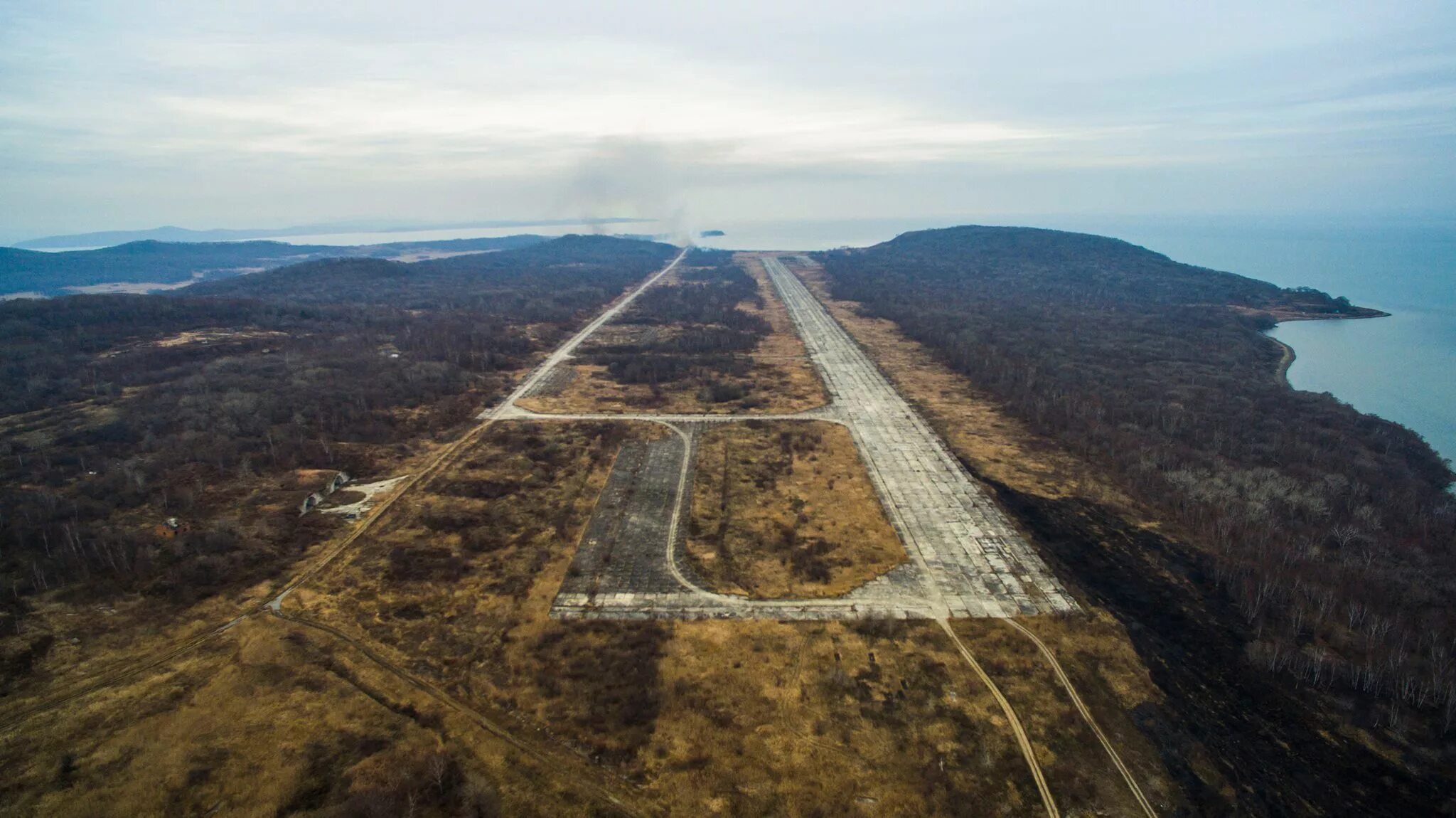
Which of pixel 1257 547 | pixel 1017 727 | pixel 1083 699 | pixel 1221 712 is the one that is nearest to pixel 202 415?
pixel 1017 727

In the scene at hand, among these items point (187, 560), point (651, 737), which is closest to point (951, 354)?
point (651, 737)

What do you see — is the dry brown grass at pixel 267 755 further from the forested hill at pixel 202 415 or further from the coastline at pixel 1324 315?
the coastline at pixel 1324 315

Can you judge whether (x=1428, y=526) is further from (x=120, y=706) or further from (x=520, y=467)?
(x=120, y=706)

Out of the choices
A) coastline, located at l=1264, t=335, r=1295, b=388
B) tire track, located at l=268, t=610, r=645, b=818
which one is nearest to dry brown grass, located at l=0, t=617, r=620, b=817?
tire track, located at l=268, t=610, r=645, b=818

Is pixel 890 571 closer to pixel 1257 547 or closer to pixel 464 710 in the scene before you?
pixel 464 710

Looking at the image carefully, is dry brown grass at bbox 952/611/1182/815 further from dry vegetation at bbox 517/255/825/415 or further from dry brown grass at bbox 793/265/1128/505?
dry vegetation at bbox 517/255/825/415

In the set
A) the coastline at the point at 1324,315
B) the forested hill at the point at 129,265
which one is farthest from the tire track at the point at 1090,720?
the forested hill at the point at 129,265
